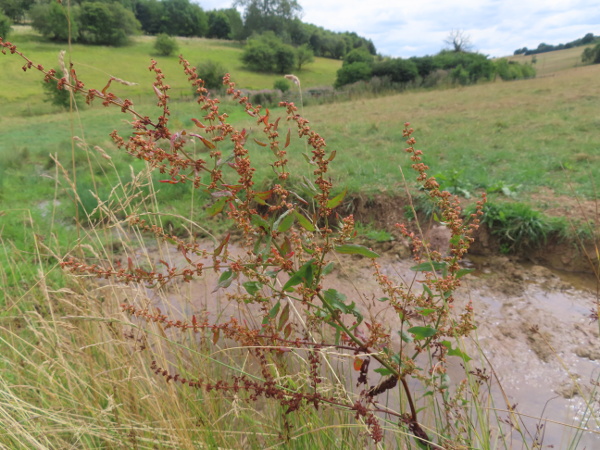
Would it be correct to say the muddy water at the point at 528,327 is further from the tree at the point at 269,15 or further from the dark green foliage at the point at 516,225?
the tree at the point at 269,15

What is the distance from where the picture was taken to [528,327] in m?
3.27

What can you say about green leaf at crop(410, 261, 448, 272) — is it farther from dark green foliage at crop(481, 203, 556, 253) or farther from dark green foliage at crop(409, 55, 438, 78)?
dark green foliage at crop(409, 55, 438, 78)

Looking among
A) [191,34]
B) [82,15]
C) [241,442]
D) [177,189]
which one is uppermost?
[191,34]

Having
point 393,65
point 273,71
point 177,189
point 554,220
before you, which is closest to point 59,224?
point 177,189

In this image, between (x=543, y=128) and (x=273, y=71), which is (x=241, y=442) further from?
(x=273, y=71)

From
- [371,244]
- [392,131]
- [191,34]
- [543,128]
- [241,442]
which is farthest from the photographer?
[191,34]

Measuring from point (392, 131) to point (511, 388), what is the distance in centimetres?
817

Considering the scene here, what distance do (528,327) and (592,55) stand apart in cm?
3773

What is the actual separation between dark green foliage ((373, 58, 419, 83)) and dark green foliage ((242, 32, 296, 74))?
17.1 m

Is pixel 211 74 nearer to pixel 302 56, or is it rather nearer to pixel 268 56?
pixel 268 56

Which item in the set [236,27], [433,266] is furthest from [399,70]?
[236,27]

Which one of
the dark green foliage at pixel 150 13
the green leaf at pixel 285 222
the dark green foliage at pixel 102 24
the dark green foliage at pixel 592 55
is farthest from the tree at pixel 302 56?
the green leaf at pixel 285 222

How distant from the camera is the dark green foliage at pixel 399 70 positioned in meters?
31.5

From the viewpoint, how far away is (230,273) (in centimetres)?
124
